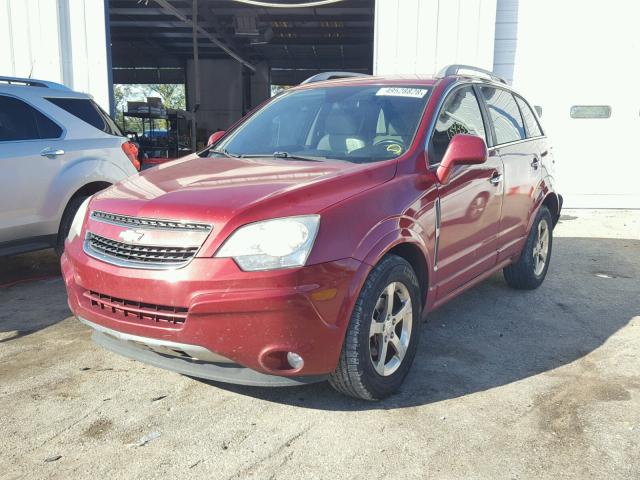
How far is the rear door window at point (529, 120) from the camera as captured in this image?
17.1 ft

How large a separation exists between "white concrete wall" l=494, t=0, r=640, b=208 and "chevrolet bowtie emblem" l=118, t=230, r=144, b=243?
8321 millimetres

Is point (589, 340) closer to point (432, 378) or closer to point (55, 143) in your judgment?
point (432, 378)

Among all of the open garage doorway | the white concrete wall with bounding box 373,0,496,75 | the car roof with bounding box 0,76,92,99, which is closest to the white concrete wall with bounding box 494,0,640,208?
the white concrete wall with bounding box 373,0,496,75

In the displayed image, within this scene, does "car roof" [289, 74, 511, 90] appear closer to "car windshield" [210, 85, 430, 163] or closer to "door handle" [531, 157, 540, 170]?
"car windshield" [210, 85, 430, 163]

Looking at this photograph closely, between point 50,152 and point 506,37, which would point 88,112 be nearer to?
point 50,152

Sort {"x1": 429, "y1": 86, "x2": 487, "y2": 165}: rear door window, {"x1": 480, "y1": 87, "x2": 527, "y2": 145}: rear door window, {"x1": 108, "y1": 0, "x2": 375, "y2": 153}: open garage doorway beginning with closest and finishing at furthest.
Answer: {"x1": 429, "y1": 86, "x2": 487, "y2": 165}: rear door window < {"x1": 480, "y1": 87, "x2": 527, "y2": 145}: rear door window < {"x1": 108, "y1": 0, "x2": 375, "y2": 153}: open garage doorway

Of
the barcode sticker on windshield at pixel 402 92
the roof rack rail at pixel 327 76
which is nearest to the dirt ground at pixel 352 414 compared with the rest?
the barcode sticker on windshield at pixel 402 92

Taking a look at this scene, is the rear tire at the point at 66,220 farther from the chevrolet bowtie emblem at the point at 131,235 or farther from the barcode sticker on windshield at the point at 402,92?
the barcode sticker on windshield at the point at 402,92

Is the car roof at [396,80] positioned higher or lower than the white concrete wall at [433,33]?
lower

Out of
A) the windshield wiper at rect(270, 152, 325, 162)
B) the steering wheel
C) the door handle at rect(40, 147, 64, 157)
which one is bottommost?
the door handle at rect(40, 147, 64, 157)

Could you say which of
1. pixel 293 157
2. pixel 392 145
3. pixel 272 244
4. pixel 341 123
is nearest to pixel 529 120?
pixel 341 123

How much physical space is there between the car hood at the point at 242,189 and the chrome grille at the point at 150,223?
0.08 ft

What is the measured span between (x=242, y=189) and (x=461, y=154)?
4.26 ft

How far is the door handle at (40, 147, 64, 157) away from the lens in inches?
211
